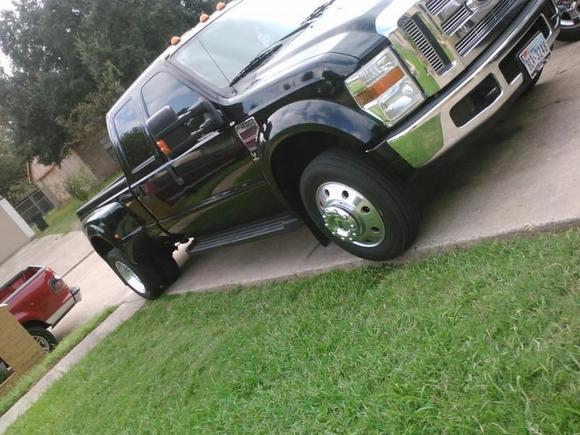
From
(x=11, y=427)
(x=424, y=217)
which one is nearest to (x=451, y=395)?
(x=424, y=217)

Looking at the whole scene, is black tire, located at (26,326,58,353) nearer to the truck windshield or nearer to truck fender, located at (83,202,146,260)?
truck fender, located at (83,202,146,260)

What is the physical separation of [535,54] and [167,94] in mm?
2720

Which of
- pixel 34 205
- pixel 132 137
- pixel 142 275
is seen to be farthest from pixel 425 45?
pixel 34 205

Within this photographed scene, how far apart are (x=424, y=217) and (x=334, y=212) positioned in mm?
733

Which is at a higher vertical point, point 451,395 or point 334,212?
point 334,212

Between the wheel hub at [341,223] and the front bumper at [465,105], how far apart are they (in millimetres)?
504

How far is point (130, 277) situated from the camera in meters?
6.21

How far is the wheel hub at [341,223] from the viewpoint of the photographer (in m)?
3.36

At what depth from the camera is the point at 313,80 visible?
3.14 metres

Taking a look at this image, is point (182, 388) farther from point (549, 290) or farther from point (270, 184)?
point (549, 290)

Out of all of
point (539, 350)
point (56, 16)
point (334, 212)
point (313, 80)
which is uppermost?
point (56, 16)

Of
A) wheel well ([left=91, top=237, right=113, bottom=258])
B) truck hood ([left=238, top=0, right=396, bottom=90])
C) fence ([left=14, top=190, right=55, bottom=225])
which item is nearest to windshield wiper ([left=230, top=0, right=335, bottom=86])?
truck hood ([left=238, top=0, right=396, bottom=90])

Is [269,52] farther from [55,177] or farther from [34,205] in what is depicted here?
[34,205]

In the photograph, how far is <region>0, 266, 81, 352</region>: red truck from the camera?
7078 millimetres
